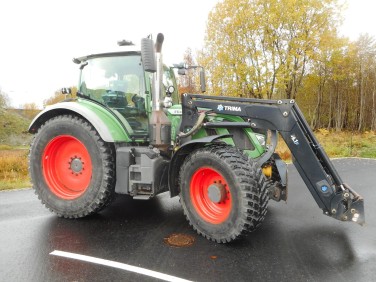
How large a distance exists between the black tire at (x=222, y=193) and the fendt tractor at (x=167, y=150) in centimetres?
1

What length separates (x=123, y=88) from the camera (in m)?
4.78

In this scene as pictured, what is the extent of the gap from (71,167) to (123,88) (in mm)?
1417

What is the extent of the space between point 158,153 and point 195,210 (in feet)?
3.17

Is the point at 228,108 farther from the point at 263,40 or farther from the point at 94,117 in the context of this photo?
the point at 263,40

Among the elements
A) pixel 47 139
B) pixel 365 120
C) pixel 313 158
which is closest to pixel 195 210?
pixel 313 158

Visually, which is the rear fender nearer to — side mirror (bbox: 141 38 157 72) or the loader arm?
the loader arm

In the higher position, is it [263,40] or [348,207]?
[263,40]

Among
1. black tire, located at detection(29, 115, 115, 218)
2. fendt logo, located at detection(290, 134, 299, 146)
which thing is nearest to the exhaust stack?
black tire, located at detection(29, 115, 115, 218)

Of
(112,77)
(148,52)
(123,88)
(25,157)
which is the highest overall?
(148,52)

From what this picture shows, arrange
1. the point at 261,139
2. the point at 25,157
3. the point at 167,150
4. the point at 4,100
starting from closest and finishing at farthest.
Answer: the point at 261,139 < the point at 167,150 < the point at 25,157 < the point at 4,100

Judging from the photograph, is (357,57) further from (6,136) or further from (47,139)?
(6,136)

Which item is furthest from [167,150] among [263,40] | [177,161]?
[263,40]

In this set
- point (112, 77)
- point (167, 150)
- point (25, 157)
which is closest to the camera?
point (167, 150)

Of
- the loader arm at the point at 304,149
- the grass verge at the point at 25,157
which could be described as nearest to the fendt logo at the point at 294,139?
the loader arm at the point at 304,149
